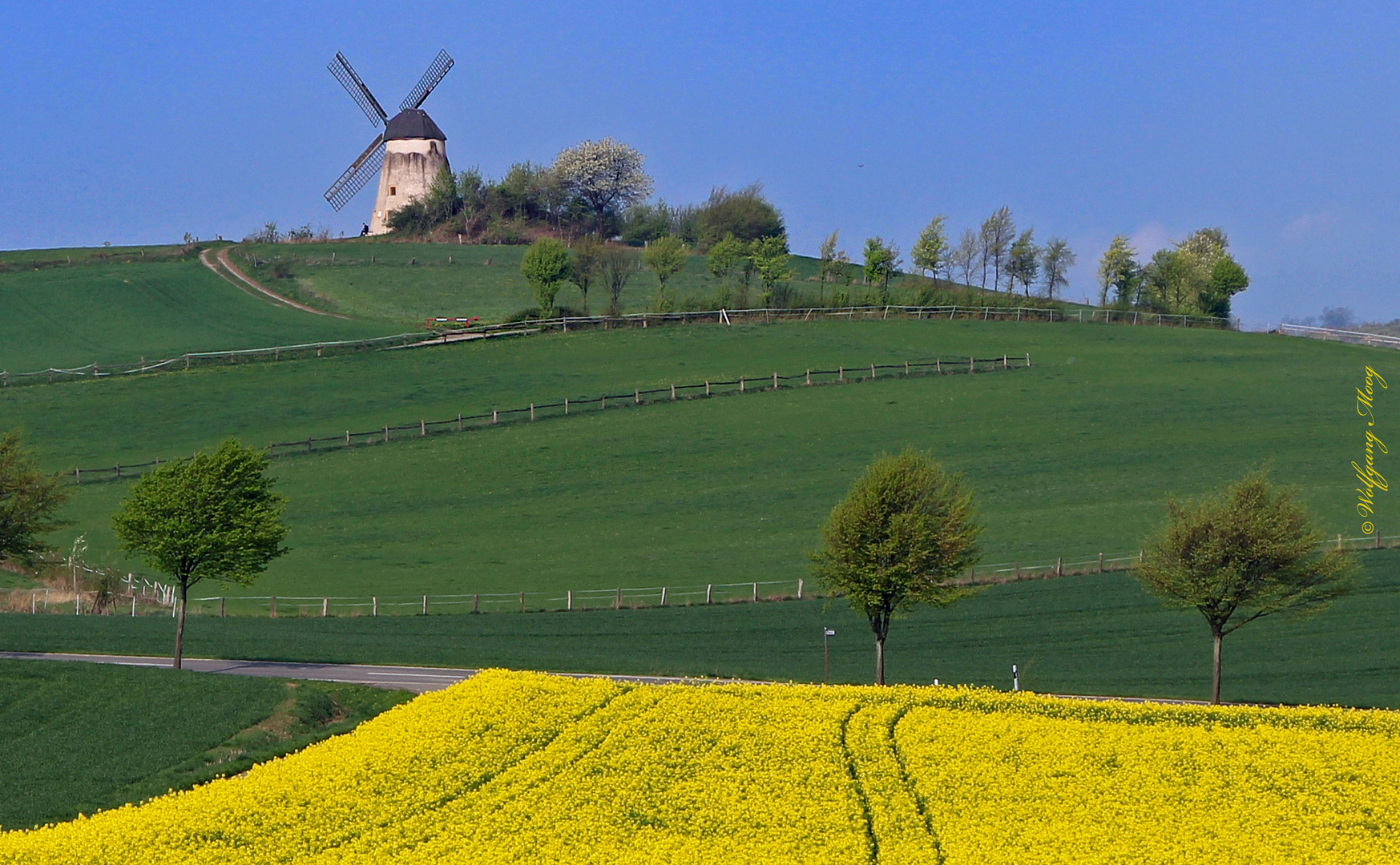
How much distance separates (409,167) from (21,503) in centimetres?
10809

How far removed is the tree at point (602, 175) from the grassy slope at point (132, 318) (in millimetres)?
44839

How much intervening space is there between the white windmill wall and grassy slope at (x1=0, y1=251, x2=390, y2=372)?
26141 millimetres

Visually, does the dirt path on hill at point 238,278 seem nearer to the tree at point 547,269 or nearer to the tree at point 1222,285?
the tree at point 547,269

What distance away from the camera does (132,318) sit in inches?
4353

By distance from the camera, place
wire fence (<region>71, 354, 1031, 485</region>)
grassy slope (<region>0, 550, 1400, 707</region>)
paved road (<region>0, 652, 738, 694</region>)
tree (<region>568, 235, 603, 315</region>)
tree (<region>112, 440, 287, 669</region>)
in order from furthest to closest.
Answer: tree (<region>568, 235, 603, 315</region>), wire fence (<region>71, 354, 1031, 485</region>), grassy slope (<region>0, 550, 1400, 707</region>), tree (<region>112, 440, 287, 669</region>), paved road (<region>0, 652, 738, 694</region>)

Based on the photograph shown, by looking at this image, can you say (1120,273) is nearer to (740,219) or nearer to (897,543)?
(740,219)

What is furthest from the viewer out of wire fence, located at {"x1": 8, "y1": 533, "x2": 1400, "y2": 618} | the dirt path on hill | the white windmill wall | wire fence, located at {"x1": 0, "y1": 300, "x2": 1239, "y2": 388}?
the white windmill wall

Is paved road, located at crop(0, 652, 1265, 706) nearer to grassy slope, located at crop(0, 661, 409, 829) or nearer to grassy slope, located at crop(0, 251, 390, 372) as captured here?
grassy slope, located at crop(0, 661, 409, 829)

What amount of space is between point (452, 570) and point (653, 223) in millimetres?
107746

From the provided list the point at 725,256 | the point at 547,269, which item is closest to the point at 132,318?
the point at 547,269

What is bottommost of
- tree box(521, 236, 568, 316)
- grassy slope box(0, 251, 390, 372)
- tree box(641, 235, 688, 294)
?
grassy slope box(0, 251, 390, 372)

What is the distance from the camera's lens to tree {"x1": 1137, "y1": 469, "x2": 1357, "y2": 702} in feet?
120

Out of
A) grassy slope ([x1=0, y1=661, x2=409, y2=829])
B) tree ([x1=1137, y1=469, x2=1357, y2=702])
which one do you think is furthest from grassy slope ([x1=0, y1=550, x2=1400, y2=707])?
grassy slope ([x1=0, y1=661, x2=409, y2=829])

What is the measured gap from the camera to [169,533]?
38938mm
